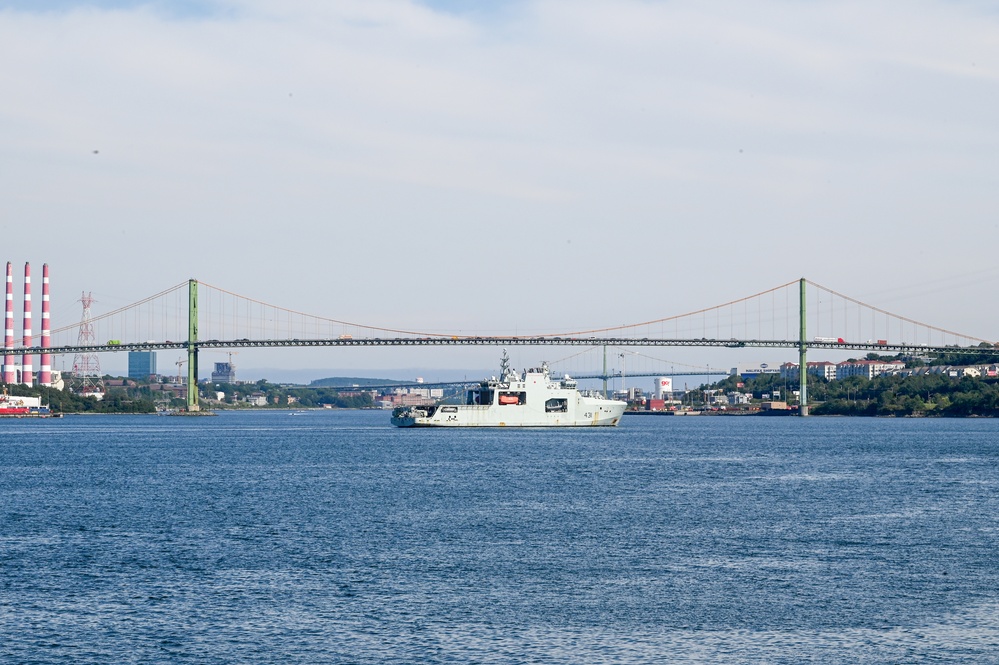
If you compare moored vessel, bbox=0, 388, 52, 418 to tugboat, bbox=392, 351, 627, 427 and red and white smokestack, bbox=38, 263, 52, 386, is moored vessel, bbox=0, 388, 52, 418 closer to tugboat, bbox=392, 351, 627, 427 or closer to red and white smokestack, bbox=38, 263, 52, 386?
red and white smokestack, bbox=38, 263, 52, 386

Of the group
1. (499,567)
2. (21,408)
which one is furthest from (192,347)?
(499,567)

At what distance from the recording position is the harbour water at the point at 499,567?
16.0 metres

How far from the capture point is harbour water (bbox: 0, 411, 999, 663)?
16031 mm

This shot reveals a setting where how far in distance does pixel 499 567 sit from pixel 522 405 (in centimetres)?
6797

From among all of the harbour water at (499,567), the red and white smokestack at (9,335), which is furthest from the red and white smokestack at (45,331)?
the harbour water at (499,567)

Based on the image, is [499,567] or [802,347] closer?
[499,567]

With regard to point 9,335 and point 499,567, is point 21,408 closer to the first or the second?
point 9,335

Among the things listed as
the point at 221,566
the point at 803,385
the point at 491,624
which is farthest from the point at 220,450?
the point at 803,385

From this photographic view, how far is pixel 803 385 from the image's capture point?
12481 centimetres

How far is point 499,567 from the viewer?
2150cm

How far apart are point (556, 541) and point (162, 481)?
19.8 metres

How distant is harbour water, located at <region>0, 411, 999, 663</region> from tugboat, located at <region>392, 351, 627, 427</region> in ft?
148

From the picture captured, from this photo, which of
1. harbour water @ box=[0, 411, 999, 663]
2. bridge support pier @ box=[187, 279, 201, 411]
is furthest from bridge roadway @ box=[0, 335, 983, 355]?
harbour water @ box=[0, 411, 999, 663]

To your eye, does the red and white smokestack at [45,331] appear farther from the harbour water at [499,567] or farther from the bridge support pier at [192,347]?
the harbour water at [499,567]
